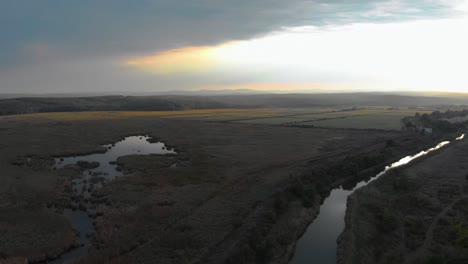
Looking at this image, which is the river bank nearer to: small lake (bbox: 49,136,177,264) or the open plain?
the open plain

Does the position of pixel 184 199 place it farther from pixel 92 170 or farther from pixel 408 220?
pixel 408 220

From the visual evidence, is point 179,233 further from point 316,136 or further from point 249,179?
point 316,136

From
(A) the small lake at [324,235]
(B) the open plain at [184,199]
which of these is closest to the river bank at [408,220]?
(A) the small lake at [324,235]

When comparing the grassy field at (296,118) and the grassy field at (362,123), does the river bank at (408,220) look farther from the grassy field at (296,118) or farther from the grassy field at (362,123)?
the grassy field at (296,118)

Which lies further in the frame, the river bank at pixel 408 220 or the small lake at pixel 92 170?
the small lake at pixel 92 170

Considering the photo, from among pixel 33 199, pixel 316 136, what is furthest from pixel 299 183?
pixel 316 136

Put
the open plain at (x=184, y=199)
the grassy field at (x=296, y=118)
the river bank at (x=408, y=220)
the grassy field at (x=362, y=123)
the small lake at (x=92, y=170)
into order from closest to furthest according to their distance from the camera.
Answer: the river bank at (x=408, y=220)
the open plain at (x=184, y=199)
the small lake at (x=92, y=170)
the grassy field at (x=362, y=123)
the grassy field at (x=296, y=118)

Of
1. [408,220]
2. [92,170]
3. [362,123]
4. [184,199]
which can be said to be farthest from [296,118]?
[408,220]
